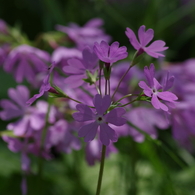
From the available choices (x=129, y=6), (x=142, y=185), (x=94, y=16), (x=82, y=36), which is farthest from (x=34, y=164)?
(x=129, y=6)

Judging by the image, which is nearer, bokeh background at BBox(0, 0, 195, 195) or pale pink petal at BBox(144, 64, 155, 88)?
pale pink petal at BBox(144, 64, 155, 88)

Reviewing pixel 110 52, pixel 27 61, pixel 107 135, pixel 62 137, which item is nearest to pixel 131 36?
pixel 110 52

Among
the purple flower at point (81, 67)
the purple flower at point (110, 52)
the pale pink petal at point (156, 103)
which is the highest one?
the purple flower at point (81, 67)

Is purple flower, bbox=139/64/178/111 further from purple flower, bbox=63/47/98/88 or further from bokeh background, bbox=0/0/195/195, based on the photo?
bokeh background, bbox=0/0/195/195

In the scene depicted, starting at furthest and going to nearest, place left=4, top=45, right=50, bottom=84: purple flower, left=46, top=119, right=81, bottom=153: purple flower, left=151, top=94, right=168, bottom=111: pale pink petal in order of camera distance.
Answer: left=4, top=45, right=50, bottom=84: purple flower → left=46, top=119, right=81, bottom=153: purple flower → left=151, top=94, right=168, bottom=111: pale pink petal

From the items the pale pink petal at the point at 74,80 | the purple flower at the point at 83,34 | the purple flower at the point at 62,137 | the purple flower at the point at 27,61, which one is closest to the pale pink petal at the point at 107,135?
the pale pink petal at the point at 74,80

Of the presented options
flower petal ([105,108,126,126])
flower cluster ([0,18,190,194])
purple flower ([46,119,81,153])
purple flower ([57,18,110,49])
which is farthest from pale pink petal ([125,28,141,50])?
purple flower ([57,18,110,49])

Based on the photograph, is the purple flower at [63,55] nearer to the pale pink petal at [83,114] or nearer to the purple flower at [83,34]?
the purple flower at [83,34]

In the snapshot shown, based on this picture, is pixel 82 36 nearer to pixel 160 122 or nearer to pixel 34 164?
pixel 160 122
